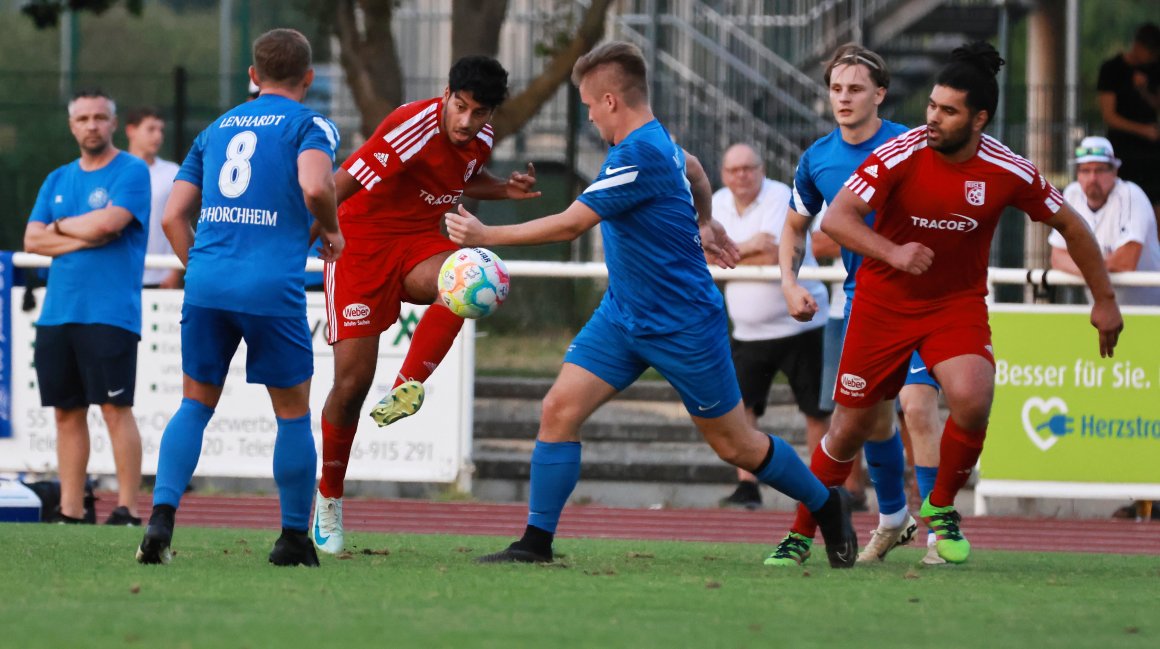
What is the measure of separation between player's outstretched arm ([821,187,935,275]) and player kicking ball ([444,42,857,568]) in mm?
561

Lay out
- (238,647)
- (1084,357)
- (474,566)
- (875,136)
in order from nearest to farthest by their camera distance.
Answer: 1. (238,647)
2. (474,566)
3. (875,136)
4. (1084,357)

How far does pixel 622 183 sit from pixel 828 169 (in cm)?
153

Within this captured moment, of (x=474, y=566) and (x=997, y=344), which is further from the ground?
(x=997, y=344)

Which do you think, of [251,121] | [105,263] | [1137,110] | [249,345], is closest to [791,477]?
[249,345]

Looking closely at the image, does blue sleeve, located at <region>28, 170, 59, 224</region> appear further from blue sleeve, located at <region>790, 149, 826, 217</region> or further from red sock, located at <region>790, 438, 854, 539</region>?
red sock, located at <region>790, 438, 854, 539</region>

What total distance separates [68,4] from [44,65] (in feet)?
27.4

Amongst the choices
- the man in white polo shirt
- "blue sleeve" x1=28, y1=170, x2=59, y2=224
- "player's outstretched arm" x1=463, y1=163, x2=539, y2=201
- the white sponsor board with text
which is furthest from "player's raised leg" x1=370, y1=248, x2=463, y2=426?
the man in white polo shirt

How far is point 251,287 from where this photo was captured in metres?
7.04

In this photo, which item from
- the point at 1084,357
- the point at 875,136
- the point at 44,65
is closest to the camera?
the point at 875,136

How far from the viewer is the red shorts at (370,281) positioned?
803 cm

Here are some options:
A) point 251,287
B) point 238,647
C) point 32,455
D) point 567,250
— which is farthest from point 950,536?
point 567,250

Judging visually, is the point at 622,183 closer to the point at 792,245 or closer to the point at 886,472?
the point at 792,245

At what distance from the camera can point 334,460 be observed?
26.5 feet

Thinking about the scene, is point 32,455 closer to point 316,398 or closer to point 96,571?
point 316,398
